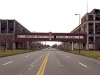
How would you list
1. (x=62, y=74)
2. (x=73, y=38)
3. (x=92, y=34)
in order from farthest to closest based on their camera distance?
(x=92, y=34)
(x=73, y=38)
(x=62, y=74)

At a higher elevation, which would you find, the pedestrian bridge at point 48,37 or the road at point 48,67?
the pedestrian bridge at point 48,37

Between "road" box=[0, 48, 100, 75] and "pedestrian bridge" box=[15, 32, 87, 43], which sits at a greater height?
"pedestrian bridge" box=[15, 32, 87, 43]

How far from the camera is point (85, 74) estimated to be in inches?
518

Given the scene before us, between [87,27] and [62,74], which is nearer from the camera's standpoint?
[62,74]

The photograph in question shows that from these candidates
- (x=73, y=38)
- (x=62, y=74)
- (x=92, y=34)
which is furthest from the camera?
(x=92, y=34)

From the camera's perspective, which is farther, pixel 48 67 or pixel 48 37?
pixel 48 37

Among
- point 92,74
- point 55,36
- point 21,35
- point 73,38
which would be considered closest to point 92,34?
point 73,38

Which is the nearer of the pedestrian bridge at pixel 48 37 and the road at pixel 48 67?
the road at pixel 48 67

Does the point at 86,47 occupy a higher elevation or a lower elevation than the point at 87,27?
lower

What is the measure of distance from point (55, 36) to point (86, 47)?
55.0ft

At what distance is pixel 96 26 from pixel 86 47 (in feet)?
42.0

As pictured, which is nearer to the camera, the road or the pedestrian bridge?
the road

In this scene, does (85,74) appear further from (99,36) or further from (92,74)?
(99,36)

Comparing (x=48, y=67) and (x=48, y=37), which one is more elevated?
(x=48, y=37)
